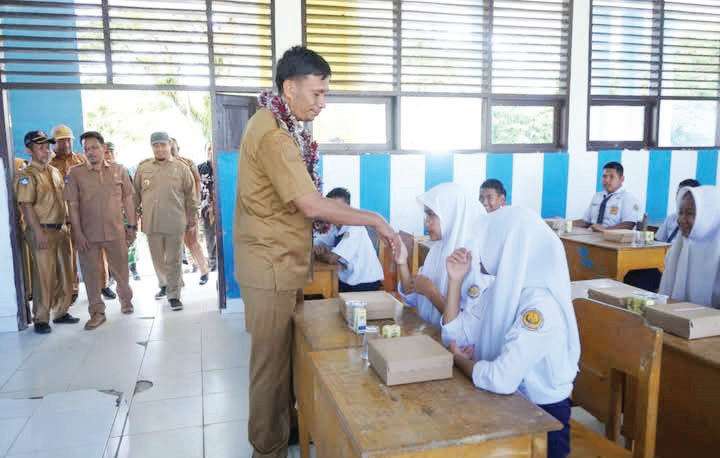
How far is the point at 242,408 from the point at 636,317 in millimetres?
2142

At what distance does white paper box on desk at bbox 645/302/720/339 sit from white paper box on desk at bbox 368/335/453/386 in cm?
100

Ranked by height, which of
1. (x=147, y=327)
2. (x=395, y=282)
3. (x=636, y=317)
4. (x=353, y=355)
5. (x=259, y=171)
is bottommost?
(x=147, y=327)

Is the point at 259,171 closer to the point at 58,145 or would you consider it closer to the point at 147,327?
the point at 147,327

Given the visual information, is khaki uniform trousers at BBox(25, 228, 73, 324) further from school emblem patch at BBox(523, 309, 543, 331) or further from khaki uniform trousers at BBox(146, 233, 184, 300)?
school emblem patch at BBox(523, 309, 543, 331)

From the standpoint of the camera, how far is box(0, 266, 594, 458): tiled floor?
104 inches

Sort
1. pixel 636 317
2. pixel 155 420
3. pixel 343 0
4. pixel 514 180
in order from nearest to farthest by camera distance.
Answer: pixel 636 317, pixel 155 420, pixel 343 0, pixel 514 180

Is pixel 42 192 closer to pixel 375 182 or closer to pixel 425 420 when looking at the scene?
pixel 375 182

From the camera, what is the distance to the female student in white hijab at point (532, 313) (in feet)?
4.83

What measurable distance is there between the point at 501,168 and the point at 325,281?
257 centimetres

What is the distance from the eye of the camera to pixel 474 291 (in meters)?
2.17

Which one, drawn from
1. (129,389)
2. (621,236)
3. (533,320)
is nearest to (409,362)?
(533,320)

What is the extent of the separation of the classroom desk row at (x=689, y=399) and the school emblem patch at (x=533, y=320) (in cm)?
62

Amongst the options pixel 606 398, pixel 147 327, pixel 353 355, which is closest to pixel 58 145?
pixel 147 327

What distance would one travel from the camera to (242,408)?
3.01 metres
